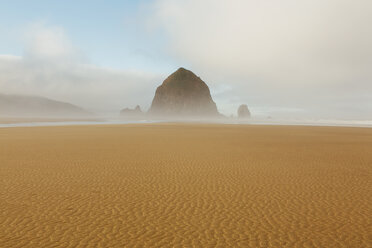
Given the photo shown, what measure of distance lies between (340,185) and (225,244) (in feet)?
26.0

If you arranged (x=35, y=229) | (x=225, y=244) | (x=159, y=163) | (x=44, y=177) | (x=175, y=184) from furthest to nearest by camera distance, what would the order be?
(x=159, y=163)
(x=44, y=177)
(x=175, y=184)
(x=35, y=229)
(x=225, y=244)

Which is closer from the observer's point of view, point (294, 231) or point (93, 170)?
point (294, 231)

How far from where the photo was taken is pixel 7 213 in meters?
8.04

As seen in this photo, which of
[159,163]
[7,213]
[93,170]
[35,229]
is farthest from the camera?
[159,163]

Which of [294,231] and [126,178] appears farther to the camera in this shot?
[126,178]

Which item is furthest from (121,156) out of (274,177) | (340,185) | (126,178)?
(340,185)

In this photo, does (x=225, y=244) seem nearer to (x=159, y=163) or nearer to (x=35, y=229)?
(x=35, y=229)

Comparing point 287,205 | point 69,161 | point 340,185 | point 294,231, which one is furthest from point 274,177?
point 69,161

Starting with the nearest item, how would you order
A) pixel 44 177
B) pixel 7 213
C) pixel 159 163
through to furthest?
pixel 7 213
pixel 44 177
pixel 159 163

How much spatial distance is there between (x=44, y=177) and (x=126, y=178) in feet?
12.4

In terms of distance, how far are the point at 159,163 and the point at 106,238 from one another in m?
9.96

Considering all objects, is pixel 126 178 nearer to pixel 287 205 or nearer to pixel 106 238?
pixel 106 238

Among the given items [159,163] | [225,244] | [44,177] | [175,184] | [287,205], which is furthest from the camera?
[159,163]

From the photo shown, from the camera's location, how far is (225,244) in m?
6.27
